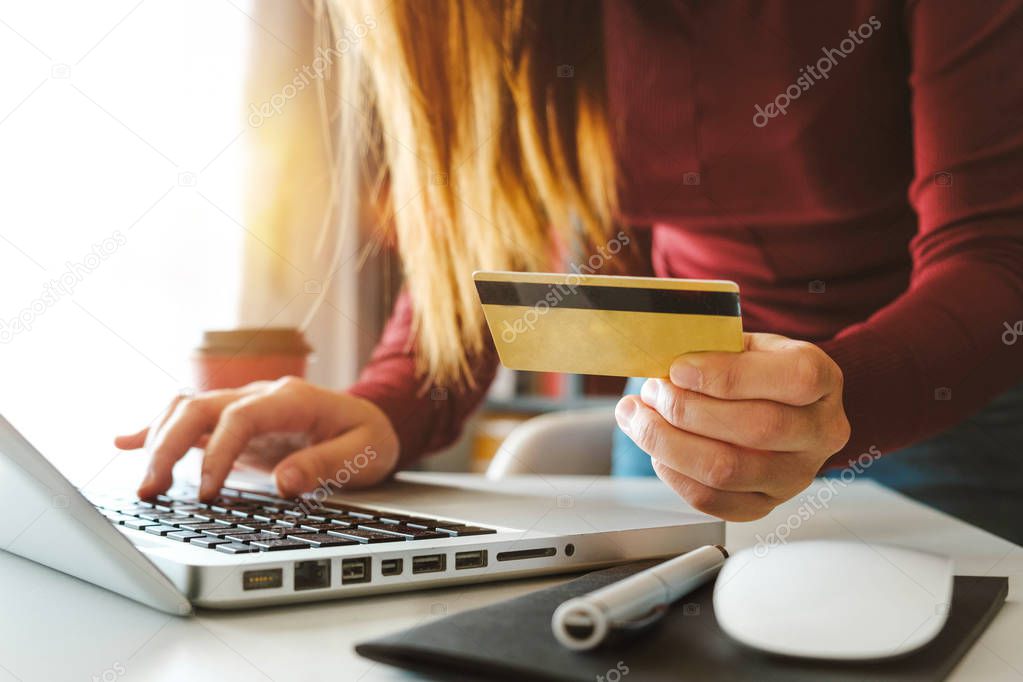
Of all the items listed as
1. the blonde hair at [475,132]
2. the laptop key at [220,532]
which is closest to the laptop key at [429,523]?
the laptop key at [220,532]

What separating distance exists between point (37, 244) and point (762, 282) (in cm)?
123

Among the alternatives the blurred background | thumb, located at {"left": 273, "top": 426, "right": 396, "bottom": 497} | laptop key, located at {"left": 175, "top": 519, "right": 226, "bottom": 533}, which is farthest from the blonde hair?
laptop key, located at {"left": 175, "top": 519, "right": 226, "bottom": 533}

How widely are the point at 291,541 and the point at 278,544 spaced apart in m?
0.01

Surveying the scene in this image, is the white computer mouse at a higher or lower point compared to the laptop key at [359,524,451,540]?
higher

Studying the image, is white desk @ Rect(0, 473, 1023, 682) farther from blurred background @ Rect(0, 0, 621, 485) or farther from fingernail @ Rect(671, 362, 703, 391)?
blurred background @ Rect(0, 0, 621, 485)

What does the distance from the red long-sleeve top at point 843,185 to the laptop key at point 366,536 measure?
38cm

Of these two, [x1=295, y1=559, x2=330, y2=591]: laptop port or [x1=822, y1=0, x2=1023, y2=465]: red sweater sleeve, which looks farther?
[x1=822, y1=0, x2=1023, y2=465]: red sweater sleeve

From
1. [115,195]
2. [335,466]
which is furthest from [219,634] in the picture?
[115,195]

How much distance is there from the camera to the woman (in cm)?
79

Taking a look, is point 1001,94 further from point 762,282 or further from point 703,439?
point 703,439

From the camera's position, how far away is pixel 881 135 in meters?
1.07

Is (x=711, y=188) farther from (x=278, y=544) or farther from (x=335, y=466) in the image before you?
(x=278, y=544)

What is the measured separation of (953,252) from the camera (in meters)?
0.87

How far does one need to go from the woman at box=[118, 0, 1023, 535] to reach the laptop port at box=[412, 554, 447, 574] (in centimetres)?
18
